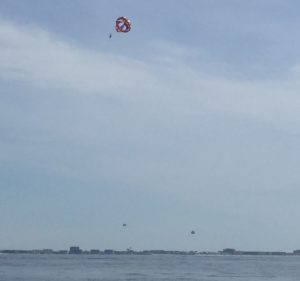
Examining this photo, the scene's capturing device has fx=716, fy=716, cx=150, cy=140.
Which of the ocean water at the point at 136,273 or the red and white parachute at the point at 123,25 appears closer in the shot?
the red and white parachute at the point at 123,25

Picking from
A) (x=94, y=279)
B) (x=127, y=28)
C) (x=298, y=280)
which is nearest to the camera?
(x=127, y=28)

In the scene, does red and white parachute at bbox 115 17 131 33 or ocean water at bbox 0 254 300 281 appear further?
ocean water at bbox 0 254 300 281

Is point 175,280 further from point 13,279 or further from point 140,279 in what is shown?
point 13,279

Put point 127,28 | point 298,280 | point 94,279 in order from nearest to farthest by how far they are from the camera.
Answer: point 127,28 → point 94,279 → point 298,280

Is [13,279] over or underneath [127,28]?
underneath

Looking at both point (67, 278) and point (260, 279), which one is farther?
point (260, 279)

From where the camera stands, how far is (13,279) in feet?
257

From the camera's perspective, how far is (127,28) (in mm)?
43125

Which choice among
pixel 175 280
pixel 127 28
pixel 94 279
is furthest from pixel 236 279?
pixel 127 28

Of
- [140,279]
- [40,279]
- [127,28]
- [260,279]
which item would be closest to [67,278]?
[40,279]

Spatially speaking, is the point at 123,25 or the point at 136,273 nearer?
the point at 123,25

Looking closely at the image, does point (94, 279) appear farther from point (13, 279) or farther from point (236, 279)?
point (236, 279)

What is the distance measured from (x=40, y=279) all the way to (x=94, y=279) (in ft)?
19.8

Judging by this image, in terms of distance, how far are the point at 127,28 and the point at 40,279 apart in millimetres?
43233
